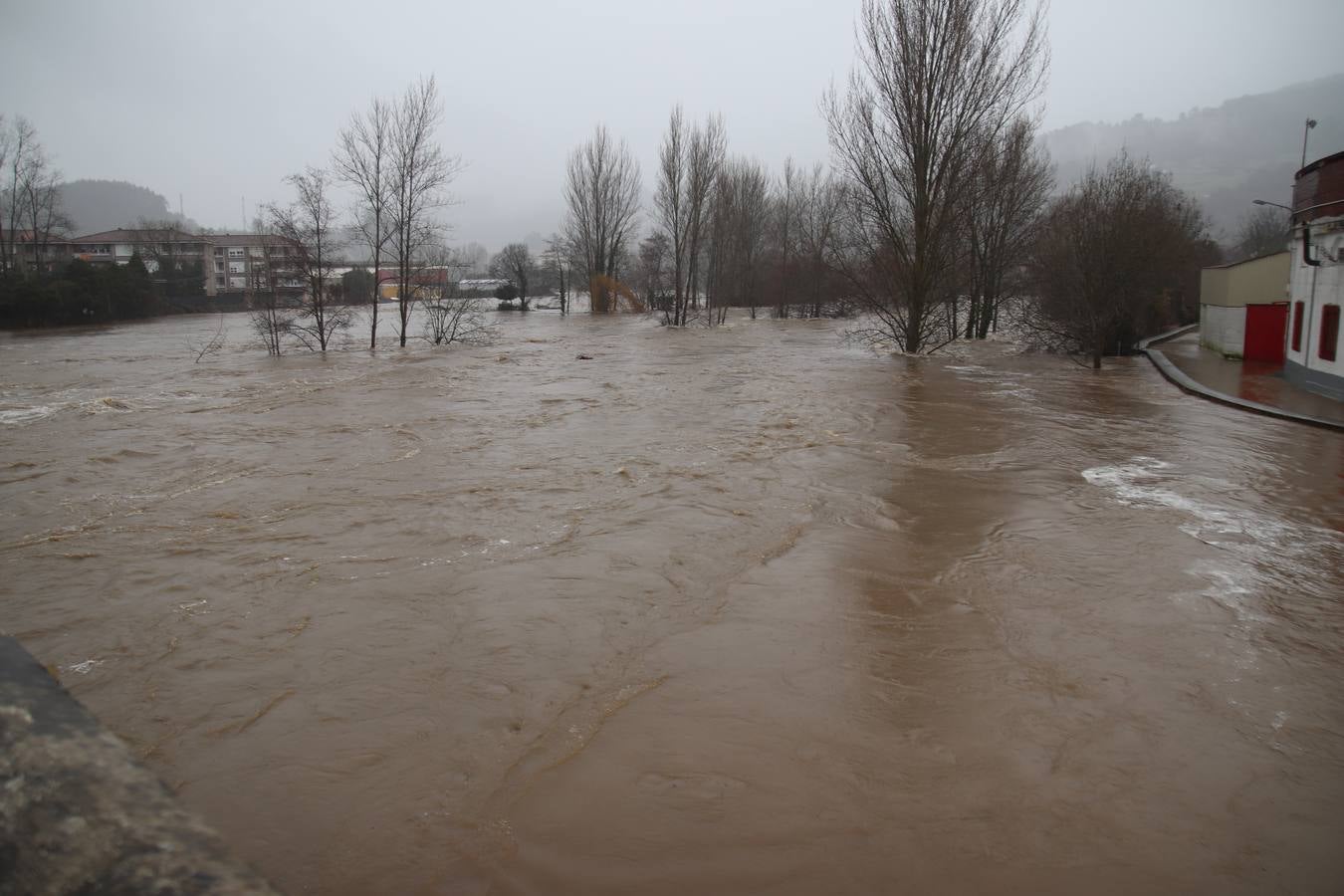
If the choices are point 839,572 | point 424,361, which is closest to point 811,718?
point 839,572

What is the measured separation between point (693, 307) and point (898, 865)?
4135cm

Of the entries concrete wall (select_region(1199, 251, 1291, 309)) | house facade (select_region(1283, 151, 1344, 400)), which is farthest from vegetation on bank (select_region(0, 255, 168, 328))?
concrete wall (select_region(1199, 251, 1291, 309))

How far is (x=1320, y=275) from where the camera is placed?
1605 centimetres

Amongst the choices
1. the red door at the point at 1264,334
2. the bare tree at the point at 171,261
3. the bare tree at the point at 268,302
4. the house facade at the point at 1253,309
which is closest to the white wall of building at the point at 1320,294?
the red door at the point at 1264,334

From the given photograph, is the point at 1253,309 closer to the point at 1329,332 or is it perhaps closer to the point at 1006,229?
the point at 1329,332

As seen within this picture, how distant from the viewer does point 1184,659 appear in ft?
15.4

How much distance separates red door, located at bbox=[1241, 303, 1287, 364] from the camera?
21.9 meters

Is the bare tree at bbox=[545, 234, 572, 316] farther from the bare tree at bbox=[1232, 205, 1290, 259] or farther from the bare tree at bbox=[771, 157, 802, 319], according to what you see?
the bare tree at bbox=[1232, 205, 1290, 259]

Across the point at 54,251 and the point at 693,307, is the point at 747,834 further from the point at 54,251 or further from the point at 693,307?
the point at 54,251

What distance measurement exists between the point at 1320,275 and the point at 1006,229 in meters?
14.1

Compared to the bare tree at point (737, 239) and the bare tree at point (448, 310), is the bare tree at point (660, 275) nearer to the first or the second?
the bare tree at point (737, 239)

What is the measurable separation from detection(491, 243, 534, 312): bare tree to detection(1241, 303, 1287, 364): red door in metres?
41.4

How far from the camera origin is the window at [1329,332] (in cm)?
1539

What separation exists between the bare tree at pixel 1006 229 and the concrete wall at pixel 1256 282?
6748 millimetres
